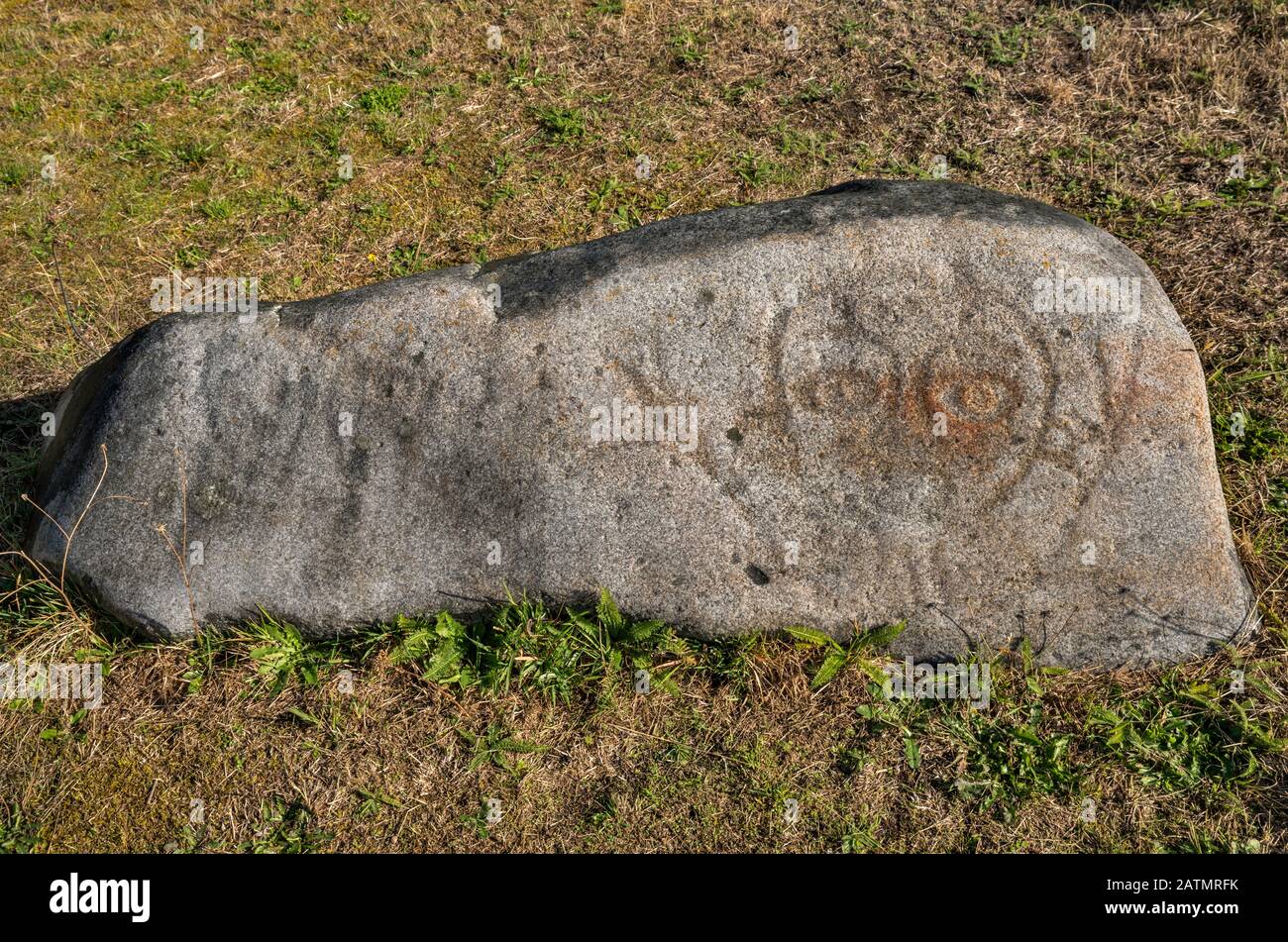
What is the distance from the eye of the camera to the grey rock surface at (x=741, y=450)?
11.4 ft

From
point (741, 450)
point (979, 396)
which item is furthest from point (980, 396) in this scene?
point (741, 450)

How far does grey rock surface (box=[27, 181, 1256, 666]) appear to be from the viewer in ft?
11.4

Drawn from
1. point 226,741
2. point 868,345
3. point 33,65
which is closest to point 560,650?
point 226,741

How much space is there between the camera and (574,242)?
19.3 ft

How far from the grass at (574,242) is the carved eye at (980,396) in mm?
911

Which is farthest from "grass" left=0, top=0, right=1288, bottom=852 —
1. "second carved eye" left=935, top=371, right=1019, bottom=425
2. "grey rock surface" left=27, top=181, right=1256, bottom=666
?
"second carved eye" left=935, top=371, right=1019, bottom=425

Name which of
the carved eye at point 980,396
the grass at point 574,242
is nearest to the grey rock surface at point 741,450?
the carved eye at point 980,396

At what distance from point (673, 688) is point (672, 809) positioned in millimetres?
441

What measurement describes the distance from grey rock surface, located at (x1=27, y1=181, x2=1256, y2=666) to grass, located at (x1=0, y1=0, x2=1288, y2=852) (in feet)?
0.71

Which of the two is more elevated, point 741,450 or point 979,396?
point 979,396

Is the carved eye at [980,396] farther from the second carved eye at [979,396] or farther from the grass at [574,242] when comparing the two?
→ the grass at [574,242]

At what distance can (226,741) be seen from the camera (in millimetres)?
3809

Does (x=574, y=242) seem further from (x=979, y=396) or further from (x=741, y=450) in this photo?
(x=979, y=396)

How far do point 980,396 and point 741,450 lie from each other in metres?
0.88
